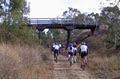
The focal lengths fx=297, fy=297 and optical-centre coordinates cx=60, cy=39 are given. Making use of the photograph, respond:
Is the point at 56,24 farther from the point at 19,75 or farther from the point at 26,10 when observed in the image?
the point at 19,75

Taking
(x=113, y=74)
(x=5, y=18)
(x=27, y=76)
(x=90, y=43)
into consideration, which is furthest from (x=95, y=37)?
(x=27, y=76)

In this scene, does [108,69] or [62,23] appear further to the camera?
[62,23]

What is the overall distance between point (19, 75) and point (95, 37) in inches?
1810

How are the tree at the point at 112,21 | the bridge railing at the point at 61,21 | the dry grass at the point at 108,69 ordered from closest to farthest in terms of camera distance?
the dry grass at the point at 108,69, the tree at the point at 112,21, the bridge railing at the point at 61,21

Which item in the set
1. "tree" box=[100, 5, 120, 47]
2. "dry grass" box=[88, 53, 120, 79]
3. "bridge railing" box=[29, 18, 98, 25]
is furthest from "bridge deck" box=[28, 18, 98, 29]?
"dry grass" box=[88, 53, 120, 79]

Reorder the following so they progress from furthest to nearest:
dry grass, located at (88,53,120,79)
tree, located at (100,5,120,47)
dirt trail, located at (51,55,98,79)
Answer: tree, located at (100,5,120,47)
dry grass, located at (88,53,120,79)
dirt trail, located at (51,55,98,79)

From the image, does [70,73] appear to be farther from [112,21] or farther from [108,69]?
[112,21]

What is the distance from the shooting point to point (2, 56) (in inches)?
413

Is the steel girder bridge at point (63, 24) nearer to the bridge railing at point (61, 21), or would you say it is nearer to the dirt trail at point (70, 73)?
the bridge railing at point (61, 21)

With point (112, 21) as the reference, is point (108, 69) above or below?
below

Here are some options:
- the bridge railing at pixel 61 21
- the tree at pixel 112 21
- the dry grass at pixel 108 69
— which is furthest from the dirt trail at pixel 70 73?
the bridge railing at pixel 61 21

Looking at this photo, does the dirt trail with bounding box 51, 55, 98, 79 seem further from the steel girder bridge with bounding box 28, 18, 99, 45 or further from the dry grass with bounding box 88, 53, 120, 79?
the steel girder bridge with bounding box 28, 18, 99, 45

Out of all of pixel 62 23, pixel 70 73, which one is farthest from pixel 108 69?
pixel 62 23

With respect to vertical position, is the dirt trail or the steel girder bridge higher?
the steel girder bridge
